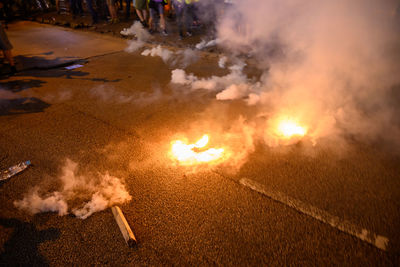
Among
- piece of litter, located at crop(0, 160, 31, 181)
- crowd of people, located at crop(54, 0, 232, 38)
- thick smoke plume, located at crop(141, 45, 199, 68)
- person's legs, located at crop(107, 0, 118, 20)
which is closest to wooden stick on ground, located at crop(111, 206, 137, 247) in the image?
piece of litter, located at crop(0, 160, 31, 181)

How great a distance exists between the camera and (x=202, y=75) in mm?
5699

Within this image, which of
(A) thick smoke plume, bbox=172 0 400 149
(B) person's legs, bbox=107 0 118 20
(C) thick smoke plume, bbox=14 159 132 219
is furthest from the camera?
(B) person's legs, bbox=107 0 118 20

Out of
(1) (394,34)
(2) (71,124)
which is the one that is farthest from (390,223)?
(2) (71,124)

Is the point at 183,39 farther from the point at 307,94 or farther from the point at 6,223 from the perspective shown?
the point at 6,223

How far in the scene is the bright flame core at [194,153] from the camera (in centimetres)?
296

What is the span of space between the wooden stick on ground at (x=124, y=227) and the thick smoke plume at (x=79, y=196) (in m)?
0.17

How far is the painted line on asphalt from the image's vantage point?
1981 mm

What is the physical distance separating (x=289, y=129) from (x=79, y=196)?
9.99 feet

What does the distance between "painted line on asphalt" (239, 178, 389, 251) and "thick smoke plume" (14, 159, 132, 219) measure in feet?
4.95

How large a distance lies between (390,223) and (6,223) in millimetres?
3841

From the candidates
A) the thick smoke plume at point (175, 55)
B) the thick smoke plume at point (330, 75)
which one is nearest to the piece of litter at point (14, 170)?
the thick smoke plume at point (330, 75)

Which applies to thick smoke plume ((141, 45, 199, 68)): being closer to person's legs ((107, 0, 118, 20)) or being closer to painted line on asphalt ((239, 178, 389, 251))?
painted line on asphalt ((239, 178, 389, 251))

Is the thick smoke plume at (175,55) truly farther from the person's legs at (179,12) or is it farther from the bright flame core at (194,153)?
the bright flame core at (194,153)

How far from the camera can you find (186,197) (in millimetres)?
2451
